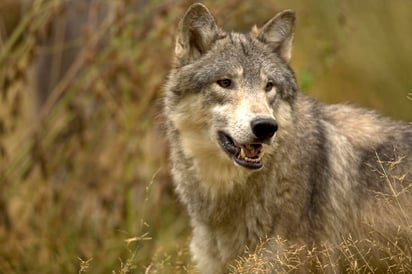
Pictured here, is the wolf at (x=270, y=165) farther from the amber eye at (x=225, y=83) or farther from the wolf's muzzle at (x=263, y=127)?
the wolf's muzzle at (x=263, y=127)

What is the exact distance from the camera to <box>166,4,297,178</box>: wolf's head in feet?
16.3

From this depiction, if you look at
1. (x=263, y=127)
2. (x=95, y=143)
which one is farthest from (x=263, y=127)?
(x=95, y=143)

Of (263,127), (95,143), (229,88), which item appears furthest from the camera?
(95,143)

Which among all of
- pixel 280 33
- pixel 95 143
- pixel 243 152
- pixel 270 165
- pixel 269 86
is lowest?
pixel 95 143

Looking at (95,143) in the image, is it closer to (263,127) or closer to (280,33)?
(280,33)

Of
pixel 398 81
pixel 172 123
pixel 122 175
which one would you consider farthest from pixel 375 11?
pixel 172 123

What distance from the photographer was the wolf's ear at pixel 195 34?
5301mm

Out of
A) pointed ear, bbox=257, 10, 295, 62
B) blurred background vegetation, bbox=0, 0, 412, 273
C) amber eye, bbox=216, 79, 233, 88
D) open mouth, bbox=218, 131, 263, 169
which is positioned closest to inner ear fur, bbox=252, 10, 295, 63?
pointed ear, bbox=257, 10, 295, 62

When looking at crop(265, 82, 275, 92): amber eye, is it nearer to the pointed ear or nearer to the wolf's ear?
the pointed ear

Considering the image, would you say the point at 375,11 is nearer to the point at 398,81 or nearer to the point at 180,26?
the point at 398,81

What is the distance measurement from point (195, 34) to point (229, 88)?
0.47m

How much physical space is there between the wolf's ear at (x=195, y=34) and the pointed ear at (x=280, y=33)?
30 cm

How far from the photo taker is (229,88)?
16.8ft

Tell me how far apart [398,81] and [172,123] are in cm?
416
